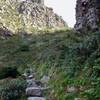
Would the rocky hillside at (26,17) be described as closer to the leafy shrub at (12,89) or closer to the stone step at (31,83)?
the stone step at (31,83)

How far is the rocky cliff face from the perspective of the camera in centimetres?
1471

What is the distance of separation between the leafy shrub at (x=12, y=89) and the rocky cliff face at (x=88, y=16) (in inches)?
197

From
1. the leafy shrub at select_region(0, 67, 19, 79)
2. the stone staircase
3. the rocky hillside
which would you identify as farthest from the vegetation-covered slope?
the rocky hillside

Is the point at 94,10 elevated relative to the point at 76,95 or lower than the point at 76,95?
elevated

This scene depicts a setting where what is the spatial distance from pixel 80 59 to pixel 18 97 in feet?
8.45

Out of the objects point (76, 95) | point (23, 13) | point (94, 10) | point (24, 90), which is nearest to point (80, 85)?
point (76, 95)

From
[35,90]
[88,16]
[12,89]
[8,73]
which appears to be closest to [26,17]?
[88,16]

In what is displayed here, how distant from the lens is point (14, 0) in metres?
43.6

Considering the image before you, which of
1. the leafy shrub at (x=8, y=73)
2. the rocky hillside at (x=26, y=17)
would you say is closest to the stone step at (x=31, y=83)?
the leafy shrub at (x=8, y=73)

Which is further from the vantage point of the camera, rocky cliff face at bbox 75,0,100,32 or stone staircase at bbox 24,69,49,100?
rocky cliff face at bbox 75,0,100,32

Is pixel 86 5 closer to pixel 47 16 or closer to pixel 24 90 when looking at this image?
pixel 24 90

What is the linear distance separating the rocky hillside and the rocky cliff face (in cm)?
1784

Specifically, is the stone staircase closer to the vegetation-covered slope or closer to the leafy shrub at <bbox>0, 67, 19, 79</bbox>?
the vegetation-covered slope

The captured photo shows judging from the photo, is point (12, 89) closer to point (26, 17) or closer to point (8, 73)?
point (8, 73)
